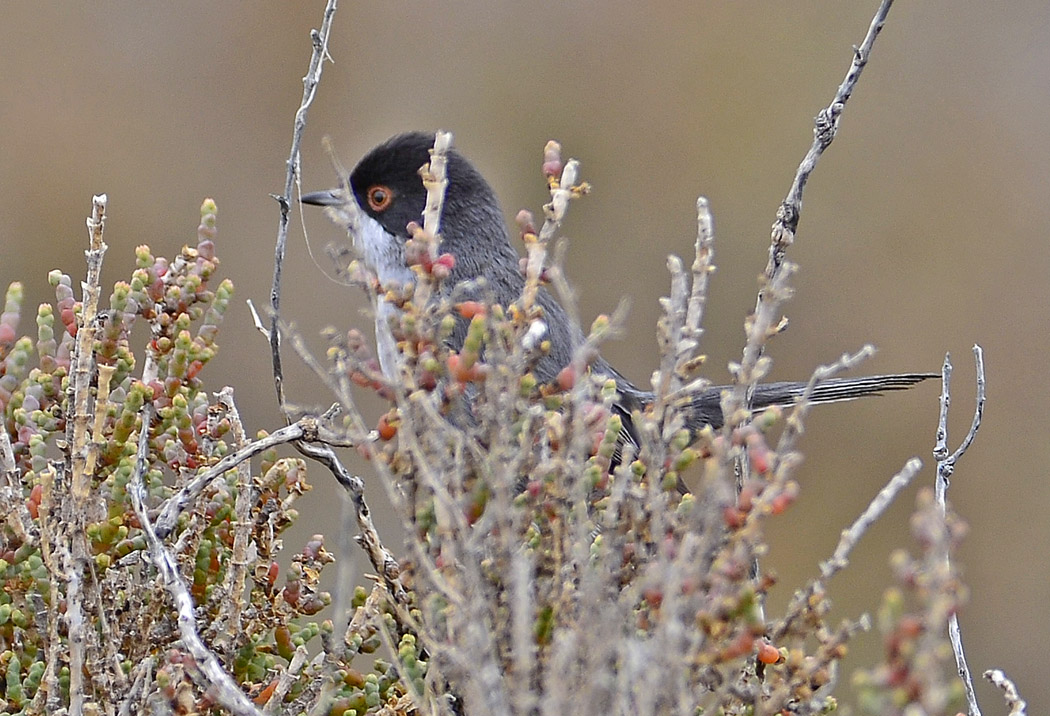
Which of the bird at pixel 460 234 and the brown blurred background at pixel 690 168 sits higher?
the brown blurred background at pixel 690 168

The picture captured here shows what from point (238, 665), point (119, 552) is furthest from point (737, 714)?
point (119, 552)

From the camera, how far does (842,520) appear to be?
19.7 feet

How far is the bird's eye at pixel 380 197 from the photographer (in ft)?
11.1

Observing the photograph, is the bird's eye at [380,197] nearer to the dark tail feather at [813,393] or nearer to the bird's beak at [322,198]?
the bird's beak at [322,198]

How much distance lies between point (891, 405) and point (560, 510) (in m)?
5.17

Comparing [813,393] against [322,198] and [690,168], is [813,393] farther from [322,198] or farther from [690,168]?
[690,168]

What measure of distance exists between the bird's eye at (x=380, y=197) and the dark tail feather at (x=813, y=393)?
3.52 feet

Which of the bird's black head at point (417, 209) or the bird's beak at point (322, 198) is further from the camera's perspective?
the bird's black head at point (417, 209)

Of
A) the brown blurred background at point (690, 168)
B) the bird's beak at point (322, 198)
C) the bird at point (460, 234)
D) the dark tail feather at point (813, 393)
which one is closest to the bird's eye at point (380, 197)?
the bird at point (460, 234)

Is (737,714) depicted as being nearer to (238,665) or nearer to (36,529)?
(238,665)

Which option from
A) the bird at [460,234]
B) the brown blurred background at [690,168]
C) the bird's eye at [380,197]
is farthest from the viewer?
the brown blurred background at [690,168]

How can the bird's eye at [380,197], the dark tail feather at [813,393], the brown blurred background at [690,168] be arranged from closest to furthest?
1. the dark tail feather at [813,393]
2. the bird's eye at [380,197]
3. the brown blurred background at [690,168]

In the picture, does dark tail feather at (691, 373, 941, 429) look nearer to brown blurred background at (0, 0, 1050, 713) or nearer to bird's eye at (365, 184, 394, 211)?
bird's eye at (365, 184, 394, 211)

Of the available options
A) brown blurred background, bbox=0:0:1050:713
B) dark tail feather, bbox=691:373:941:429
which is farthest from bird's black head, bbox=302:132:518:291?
brown blurred background, bbox=0:0:1050:713
